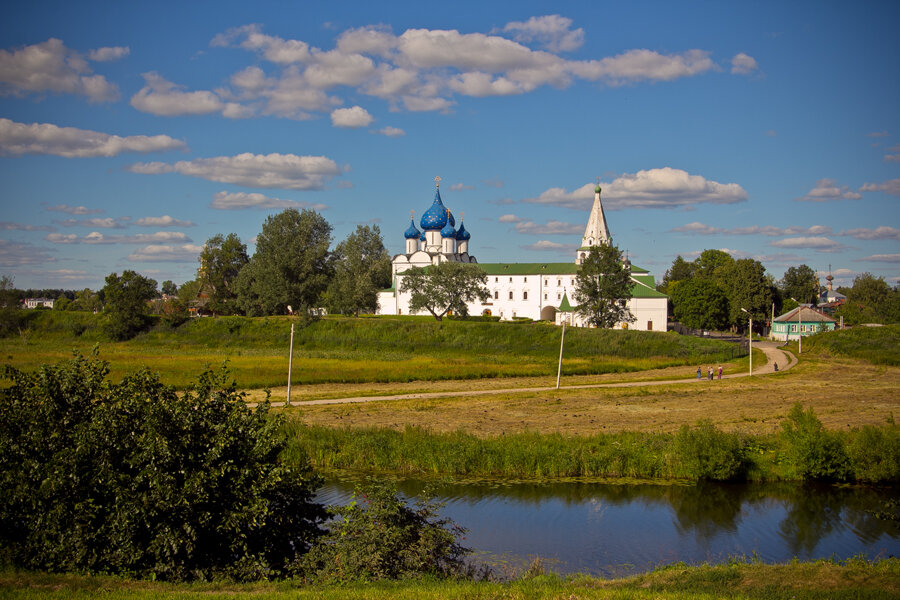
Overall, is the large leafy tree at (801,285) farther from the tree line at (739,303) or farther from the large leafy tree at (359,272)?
the large leafy tree at (359,272)

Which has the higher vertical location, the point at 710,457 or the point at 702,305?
the point at 702,305

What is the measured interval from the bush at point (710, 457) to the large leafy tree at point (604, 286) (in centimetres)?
4582

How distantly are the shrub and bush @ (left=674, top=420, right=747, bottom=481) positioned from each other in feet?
8.65

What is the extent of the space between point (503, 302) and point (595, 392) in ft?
188

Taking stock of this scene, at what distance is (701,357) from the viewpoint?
50.7m

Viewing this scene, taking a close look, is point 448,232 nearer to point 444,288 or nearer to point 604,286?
point 444,288

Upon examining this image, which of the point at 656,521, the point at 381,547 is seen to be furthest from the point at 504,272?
the point at 381,547

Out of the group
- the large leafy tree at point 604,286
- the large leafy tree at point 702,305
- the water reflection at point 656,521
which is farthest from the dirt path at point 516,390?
the large leafy tree at point 702,305

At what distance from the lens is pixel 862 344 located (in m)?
52.3

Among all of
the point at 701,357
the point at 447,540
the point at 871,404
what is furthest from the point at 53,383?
the point at 701,357

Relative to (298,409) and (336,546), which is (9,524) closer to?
(336,546)

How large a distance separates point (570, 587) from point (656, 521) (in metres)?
6.63

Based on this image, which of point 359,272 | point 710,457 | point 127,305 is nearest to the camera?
point 710,457

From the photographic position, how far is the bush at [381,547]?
10.5 metres
